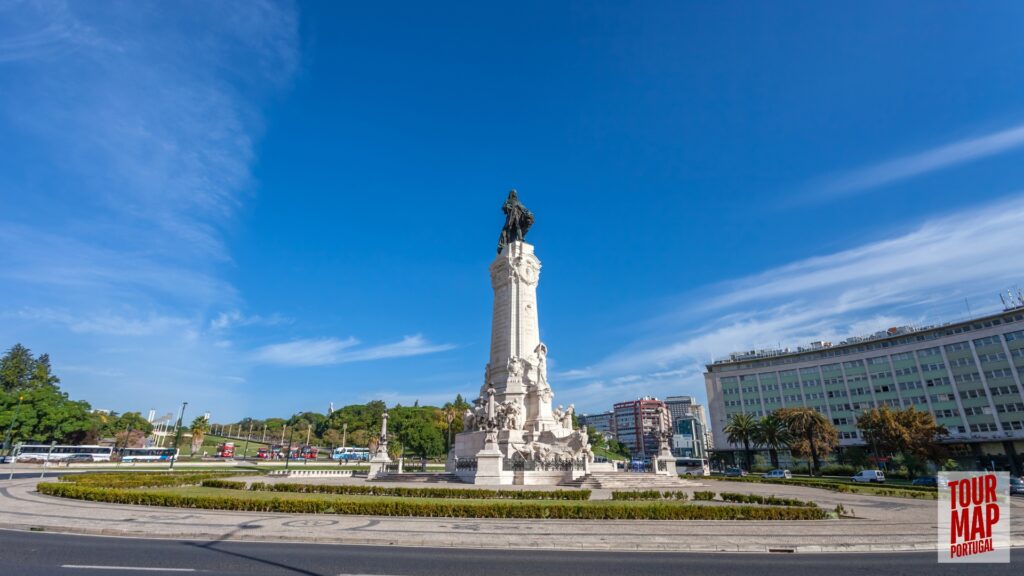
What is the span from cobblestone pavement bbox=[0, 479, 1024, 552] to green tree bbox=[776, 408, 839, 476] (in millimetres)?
45092

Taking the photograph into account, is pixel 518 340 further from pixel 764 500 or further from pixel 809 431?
pixel 809 431

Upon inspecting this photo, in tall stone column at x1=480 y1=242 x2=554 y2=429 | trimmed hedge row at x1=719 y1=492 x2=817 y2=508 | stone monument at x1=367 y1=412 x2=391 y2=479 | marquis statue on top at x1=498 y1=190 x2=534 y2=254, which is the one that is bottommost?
trimmed hedge row at x1=719 y1=492 x2=817 y2=508

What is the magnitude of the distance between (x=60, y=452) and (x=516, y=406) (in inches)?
2603

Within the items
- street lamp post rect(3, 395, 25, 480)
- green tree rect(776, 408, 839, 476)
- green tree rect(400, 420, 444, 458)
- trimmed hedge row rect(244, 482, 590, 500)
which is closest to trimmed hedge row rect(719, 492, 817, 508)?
trimmed hedge row rect(244, 482, 590, 500)

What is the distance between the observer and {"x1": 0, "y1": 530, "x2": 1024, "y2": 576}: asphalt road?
9.59 meters

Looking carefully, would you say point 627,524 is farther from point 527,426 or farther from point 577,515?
point 527,426

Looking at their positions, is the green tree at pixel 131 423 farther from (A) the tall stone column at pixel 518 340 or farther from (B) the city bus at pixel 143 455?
(A) the tall stone column at pixel 518 340

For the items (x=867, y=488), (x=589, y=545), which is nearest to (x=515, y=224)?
(x=867, y=488)

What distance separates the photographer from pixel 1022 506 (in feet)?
74.6

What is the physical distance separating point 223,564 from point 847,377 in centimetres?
9412

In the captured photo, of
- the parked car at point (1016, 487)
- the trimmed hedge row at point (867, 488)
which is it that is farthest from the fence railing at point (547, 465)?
the parked car at point (1016, 487)

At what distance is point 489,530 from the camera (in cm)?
1455

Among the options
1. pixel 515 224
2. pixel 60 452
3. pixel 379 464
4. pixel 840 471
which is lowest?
pixel 840 471

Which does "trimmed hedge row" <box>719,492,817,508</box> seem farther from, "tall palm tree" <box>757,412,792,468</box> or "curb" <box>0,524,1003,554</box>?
"tall palm tree" <box>757,412,792,468</box>
